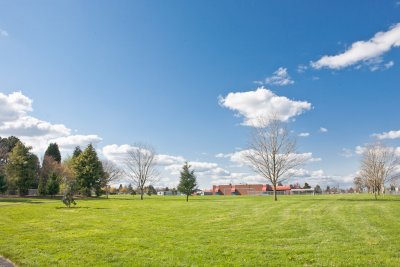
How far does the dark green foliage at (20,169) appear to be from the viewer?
185ft

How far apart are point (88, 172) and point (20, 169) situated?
13.6 metres

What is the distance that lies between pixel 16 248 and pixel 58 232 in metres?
3.63

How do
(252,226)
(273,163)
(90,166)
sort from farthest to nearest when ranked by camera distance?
(90,166) < (273,163) < (252,226)

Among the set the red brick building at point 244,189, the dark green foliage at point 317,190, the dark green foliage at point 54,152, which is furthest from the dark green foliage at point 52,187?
the dark green foliage at point 317,190

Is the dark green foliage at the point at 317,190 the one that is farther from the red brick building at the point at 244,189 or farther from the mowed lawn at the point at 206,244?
the mowed lawn at the point at 206,244

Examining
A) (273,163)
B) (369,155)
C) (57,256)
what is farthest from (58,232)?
(369,155)

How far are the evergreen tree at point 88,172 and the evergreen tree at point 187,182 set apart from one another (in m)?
19.4

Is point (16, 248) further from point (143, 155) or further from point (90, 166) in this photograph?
point (143, 155)

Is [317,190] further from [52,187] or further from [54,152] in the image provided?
[52,187]

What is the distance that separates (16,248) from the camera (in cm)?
1145

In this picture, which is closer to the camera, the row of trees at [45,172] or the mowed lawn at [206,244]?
the mowed lawn at [206,244]

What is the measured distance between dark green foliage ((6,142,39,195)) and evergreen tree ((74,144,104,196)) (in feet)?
33.4

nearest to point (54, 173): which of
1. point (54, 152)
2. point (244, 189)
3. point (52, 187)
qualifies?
point (52, 187)

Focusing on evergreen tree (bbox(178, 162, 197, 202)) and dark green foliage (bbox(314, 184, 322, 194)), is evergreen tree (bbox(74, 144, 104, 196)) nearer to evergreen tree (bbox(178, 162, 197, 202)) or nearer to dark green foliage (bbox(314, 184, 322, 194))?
evergreen tree (bbox(178, 162, 197, 202))
